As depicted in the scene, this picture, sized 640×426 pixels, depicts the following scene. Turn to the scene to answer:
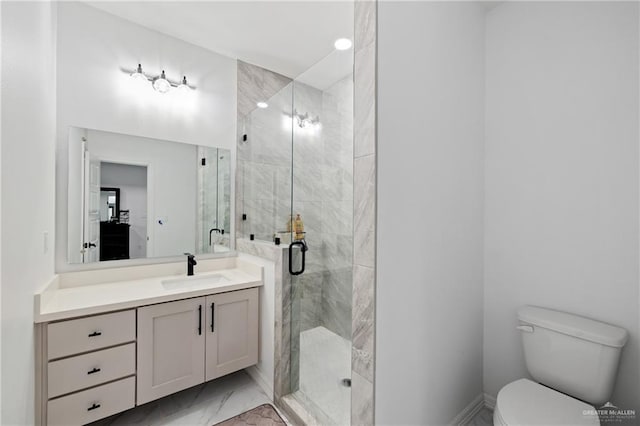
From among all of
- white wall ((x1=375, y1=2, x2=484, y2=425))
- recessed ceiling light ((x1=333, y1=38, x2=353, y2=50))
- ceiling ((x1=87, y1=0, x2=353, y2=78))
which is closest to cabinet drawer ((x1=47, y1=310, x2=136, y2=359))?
white wall ((x1=375, y1=2, x2=484, y2=425))

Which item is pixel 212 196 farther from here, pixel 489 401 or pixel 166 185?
pixel 489 401

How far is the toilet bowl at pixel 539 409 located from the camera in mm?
1169

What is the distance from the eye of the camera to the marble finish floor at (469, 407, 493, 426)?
1705 mm

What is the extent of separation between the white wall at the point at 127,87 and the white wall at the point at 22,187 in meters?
0.29

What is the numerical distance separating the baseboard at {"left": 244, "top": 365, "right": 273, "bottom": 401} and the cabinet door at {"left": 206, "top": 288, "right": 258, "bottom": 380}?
12 centimetres

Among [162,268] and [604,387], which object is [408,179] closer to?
[604,387]

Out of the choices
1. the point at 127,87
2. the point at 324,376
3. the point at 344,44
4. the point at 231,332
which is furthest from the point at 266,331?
the point at 127,87

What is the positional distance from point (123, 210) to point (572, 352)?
2.86m

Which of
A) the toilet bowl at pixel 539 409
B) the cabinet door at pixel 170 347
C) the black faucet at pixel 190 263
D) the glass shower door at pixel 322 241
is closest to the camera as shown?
the toilet bowl at pixel 539 409

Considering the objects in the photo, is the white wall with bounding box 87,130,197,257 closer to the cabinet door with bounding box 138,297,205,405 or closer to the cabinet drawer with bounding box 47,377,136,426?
the cabinet door with bounding box 138,297,205,405

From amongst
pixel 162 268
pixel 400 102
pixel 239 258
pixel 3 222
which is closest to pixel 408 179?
pixel 400 102

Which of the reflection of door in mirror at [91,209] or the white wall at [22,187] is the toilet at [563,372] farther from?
the reflection of door in mirror at [91,209]

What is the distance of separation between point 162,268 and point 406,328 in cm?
183

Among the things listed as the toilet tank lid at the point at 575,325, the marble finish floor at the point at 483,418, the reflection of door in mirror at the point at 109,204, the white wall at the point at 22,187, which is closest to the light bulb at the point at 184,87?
the white wall at the point at 22,187
